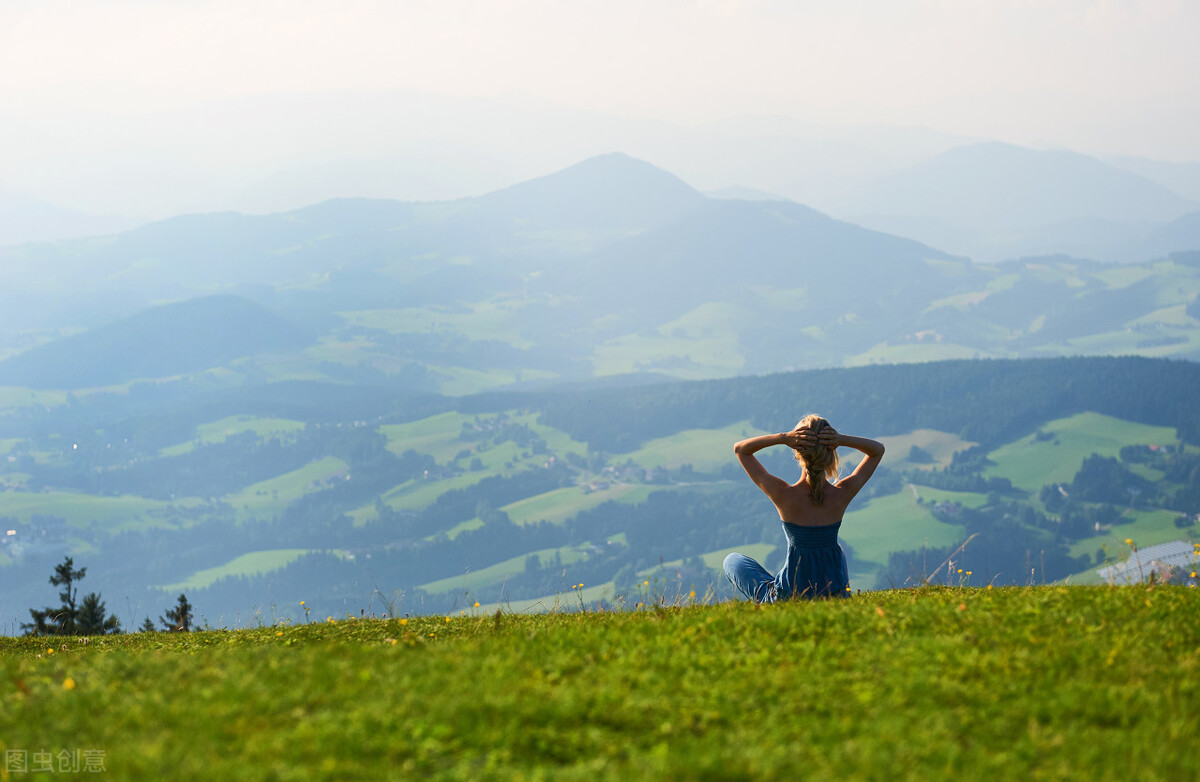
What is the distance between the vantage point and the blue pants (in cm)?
1102

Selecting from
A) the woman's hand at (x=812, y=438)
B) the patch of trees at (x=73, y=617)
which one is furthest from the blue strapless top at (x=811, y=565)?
the patch of trees at (x=73, y=617)

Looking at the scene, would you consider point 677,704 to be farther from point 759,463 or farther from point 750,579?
point 750,579

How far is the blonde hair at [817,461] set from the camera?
10.2 m

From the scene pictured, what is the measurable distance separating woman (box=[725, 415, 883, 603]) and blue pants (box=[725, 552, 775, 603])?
0.01 m

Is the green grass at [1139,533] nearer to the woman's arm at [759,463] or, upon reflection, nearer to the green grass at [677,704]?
the woman's arm at [759,463]

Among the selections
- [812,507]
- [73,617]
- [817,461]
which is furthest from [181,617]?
[817,461]

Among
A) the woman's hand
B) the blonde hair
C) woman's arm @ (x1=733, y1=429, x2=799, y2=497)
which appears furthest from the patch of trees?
the woman's hand

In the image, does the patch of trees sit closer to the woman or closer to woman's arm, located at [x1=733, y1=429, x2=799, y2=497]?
woman's arm, located at [x1=733, y1=429, x2=799, y2=497]

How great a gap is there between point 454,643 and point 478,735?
3163 millimetres

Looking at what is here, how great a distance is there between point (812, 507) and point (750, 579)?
1472 millimetres

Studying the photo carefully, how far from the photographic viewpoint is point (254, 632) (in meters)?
13.9

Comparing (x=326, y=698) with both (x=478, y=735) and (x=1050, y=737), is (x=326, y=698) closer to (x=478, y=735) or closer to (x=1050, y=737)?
(x=478, y=735)

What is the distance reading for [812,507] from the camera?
34.5 ft

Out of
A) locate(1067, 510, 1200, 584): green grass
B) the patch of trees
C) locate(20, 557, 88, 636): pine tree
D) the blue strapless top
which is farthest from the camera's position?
locate(1067, 510, 1200, 584): green grass
